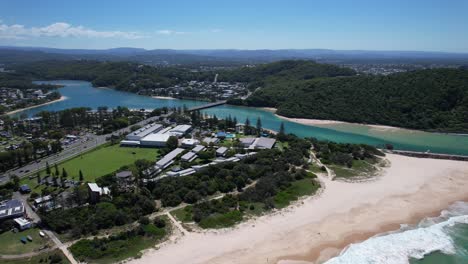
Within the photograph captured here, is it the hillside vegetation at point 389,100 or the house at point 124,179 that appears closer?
the house at point 124,179

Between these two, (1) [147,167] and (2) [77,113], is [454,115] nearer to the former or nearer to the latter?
(1) [147,167]

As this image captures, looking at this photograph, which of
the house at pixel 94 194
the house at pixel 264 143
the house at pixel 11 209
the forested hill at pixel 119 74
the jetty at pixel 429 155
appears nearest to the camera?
the house at pixel 11 209

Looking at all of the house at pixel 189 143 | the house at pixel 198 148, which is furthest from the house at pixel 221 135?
the house at pixel 198 148

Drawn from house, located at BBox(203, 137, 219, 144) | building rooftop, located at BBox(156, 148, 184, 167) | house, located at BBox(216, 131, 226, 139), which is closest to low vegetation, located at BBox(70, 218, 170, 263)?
building rooftop, located at BBox(156, 148, 184, 167)

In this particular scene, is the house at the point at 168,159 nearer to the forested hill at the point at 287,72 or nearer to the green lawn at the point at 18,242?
the green lawn at the point at 18,242

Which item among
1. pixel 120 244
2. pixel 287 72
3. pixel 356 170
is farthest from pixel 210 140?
pixel 287 72

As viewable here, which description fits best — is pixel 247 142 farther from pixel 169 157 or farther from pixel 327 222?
pixel 327 222

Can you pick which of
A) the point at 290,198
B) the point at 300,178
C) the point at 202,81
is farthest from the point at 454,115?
the point at 202,81
